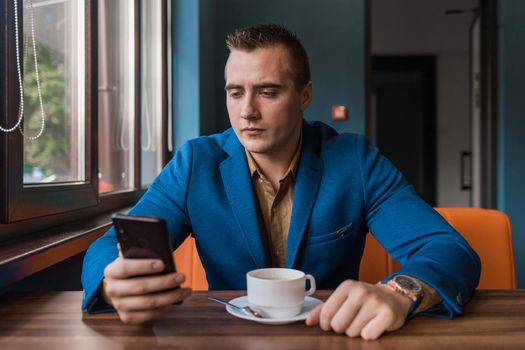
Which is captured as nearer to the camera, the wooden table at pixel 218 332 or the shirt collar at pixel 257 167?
the wooden table at pixel 218 332

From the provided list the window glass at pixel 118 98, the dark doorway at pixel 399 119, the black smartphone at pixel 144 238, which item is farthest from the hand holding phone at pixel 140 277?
the dark doorway at pixel 399 119

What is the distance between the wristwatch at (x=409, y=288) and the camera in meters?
0.83

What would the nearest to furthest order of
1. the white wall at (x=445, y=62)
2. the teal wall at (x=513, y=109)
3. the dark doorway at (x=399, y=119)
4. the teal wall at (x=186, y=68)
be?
1. the teal wall at (x=186, y=68)
2. the teal wall at (x=513, y=109)
3. the white wall at (x=445, y=62)
4. the dark doorway at (x=399, y=119)

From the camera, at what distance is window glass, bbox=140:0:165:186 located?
281 cm

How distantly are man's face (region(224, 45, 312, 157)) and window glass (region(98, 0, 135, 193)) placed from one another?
1.29 meters

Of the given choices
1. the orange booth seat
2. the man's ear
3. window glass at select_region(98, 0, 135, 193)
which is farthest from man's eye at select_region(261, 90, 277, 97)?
window glass at select_region(98, 0, 135, 193)

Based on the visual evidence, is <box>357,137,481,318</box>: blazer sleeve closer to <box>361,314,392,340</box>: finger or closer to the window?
<box>361,314,392,340</box>: finger

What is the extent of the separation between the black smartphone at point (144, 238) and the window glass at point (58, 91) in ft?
2.56

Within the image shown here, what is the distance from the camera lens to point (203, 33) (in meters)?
3.19

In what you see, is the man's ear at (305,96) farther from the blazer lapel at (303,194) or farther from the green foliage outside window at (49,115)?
the green foliage outside window at (49,115)

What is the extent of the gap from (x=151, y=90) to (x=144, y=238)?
2.28 meters

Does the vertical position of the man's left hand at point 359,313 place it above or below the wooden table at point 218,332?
above

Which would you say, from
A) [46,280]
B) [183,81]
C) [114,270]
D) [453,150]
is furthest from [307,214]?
[453,150]

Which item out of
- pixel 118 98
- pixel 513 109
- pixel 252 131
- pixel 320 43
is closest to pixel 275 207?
pixel 252 131
